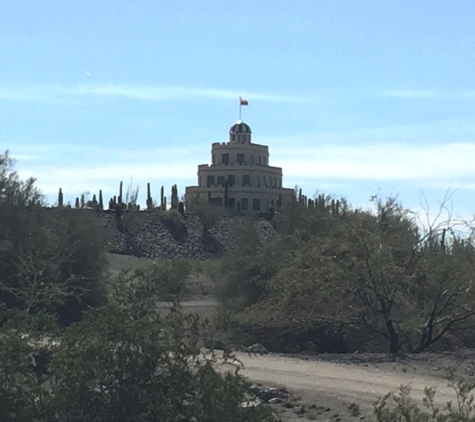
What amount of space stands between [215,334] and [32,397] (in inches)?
533

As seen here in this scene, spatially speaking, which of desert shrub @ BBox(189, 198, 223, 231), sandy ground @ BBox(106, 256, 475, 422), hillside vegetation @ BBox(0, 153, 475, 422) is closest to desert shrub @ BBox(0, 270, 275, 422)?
hillside vegetation @ BBox(0, 153, 475, 422)

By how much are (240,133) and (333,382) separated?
105 meters

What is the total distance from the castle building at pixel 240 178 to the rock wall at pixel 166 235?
26.9m

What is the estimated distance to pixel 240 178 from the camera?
117 metres

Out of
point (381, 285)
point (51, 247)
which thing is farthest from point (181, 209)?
point (381, 285)

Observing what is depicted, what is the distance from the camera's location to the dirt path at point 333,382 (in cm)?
1759

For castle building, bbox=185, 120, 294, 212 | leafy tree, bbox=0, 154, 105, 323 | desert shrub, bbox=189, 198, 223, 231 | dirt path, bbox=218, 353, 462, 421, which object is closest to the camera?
dirt path, bbox=218, 353, 462, 421

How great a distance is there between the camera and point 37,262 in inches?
1356

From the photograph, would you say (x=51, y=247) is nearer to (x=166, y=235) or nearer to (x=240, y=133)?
(x=166, y=235)

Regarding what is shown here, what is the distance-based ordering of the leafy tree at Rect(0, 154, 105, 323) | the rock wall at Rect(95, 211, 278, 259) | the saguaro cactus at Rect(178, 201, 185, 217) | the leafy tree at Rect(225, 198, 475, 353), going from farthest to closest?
the saguaro cactus at Rect(178, 201, 185, 217)
the rock wall at Rect(95, 211, 278, 259)
the leafy tree at Rect(0, 154, 105, 323)
the leafy tree at Rect(225, 198, 475, 353)

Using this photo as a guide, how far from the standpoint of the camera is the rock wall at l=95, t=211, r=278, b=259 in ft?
246

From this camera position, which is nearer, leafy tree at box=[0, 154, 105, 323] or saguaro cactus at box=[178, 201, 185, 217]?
leafy tree at box=[0, 154, 105, 323]

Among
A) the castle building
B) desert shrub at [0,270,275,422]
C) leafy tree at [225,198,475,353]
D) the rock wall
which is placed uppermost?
the castle building

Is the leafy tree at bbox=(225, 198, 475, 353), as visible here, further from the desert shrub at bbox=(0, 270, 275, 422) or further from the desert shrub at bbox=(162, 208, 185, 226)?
the desert shrub at bbox=(162, 208, 185, 226)
